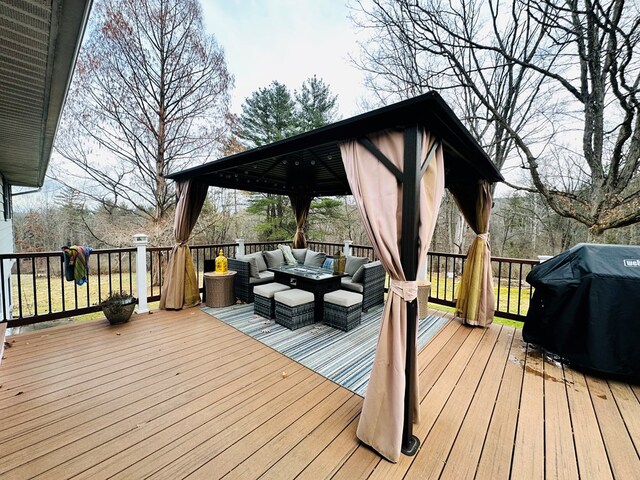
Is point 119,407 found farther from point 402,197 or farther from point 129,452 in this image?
point 402,197

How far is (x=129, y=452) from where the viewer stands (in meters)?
1.62

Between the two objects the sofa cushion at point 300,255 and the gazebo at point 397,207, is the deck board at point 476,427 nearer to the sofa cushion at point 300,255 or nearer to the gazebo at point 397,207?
the gazebo at point 397,207

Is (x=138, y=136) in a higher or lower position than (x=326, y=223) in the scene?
higher

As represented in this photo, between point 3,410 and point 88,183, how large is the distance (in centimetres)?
686

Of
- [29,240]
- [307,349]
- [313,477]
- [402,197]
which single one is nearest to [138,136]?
[29,240]

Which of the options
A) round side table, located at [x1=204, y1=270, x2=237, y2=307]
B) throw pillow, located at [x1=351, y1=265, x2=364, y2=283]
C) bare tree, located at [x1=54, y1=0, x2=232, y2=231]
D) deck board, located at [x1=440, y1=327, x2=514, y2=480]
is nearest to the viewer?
deck board, located at [x1=440, y1=327, x2=514, y2=480]

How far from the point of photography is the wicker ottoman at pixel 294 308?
11.7ft

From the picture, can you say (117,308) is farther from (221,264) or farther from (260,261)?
(260,261)

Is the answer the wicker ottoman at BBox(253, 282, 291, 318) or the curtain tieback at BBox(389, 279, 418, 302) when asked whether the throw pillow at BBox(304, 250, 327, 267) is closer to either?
the wicker ottoman at BBox(253, 282, 291, 318)

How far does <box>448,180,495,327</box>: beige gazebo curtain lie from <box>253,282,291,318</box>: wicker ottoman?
2.88m

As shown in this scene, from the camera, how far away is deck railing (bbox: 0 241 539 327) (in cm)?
367

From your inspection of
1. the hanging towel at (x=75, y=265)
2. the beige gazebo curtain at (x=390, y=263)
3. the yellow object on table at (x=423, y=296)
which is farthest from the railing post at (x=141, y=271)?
the yellow object on table at (x=423, y=296)

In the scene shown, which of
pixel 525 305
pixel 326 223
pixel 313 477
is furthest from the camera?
pixel 326 223

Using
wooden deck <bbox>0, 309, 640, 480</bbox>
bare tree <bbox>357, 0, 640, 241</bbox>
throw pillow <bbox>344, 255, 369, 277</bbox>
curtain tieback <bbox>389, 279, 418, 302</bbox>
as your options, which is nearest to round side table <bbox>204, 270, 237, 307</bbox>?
wooden deck <bbox>0, 309, 640, 480</bbox>
